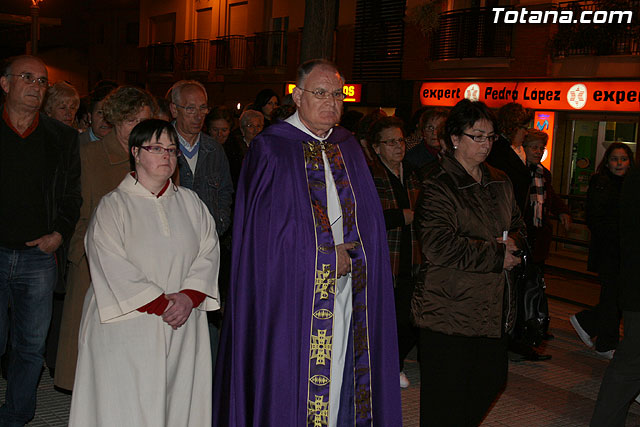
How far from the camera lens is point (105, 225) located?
12.2ft

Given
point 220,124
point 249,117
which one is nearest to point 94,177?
point 249,117

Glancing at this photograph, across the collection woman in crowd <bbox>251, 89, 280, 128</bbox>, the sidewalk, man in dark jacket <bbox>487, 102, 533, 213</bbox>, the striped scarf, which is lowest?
the sidewalk

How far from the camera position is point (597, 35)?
16.2 m

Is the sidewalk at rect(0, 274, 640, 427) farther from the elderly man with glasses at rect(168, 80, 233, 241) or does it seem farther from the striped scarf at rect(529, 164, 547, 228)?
the elderly man with glasses at rect(168, 80, 233, 241)

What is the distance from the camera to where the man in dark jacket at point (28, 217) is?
454 cm

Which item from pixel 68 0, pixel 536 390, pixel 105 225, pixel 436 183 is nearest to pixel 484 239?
pixel 436 183

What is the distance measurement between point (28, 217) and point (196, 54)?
28.9 meters

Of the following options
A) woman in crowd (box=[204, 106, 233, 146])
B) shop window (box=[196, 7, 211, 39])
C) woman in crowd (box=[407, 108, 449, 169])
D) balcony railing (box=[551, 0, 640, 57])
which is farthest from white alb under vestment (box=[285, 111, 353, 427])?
shop window (box=[196, 7, 211, 39])

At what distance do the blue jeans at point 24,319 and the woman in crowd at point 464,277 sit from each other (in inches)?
87.9

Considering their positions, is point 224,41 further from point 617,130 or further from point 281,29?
point 617,130

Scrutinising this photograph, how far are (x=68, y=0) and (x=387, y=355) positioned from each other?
2692cm

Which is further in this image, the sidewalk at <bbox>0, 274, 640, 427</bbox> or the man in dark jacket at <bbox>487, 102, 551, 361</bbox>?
the man in dark jacket at <bbox>487, 102, 551, 361</bbox>

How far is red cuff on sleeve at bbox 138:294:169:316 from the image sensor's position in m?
3.73

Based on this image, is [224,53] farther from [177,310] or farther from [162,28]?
[177,310]
